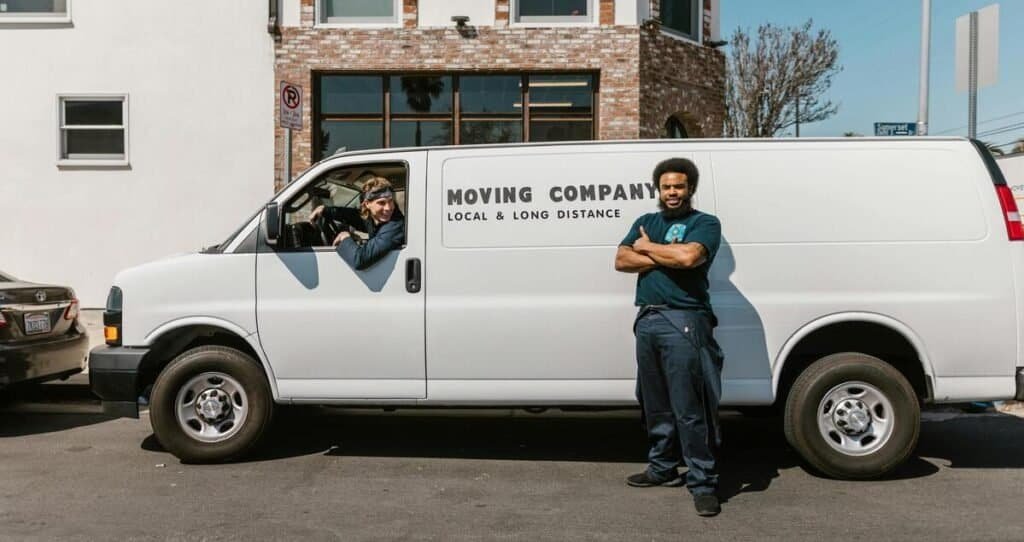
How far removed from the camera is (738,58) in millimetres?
32438

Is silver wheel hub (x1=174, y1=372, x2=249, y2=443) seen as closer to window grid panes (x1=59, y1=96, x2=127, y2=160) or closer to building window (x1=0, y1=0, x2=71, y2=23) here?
window grid panes (x1=59, y1=96, x2=127, y2=160)

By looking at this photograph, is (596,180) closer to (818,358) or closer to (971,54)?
(818,358)

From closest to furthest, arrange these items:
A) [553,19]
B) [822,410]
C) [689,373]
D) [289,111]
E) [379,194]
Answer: [689,373] < [822,410] < [379,194] < [289,111] < [553,19]

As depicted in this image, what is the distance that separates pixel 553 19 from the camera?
44.6 ft

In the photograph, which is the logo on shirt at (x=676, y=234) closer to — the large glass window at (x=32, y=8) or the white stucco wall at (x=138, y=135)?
the white stucco wall at (x=138, y=135)

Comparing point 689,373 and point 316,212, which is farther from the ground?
point 316,212

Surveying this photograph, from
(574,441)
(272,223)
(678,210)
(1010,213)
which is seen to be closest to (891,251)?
(1010,213)

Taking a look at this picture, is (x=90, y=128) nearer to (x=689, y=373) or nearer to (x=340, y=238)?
(x=340, y=238)

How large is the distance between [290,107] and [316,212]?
3.12 metres

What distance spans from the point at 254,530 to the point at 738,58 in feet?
102

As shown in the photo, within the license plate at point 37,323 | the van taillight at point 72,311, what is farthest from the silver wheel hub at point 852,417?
the van taillight at point 72,311

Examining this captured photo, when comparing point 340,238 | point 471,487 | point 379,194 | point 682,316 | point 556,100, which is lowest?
point 471,487

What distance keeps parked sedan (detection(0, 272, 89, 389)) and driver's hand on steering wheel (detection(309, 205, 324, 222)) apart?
268cm

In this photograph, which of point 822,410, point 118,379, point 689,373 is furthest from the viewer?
point 118,379
